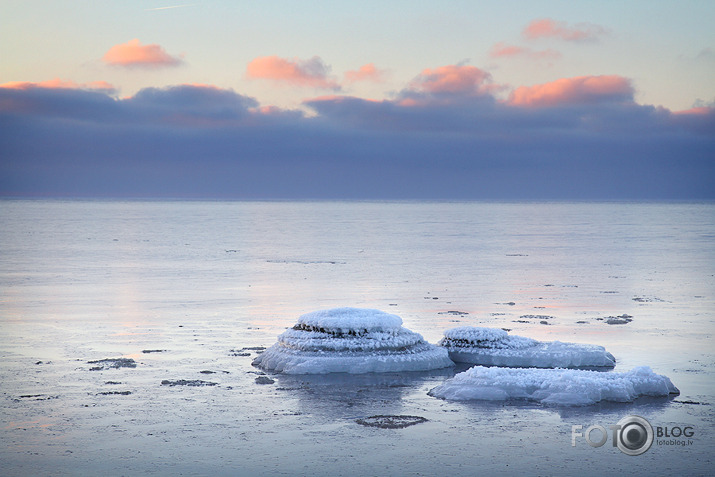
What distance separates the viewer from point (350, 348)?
19.3 meters

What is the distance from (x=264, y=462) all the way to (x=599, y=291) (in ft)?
83.1

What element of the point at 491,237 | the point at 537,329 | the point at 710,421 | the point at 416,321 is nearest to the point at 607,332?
the point at 537,329

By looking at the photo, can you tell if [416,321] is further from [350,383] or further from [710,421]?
[710,421]

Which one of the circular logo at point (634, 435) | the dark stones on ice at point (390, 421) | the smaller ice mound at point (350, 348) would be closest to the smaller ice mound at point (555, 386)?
the circular logo at point (634, 435)

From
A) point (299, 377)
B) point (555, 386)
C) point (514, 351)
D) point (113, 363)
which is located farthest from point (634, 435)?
point (113, 363)

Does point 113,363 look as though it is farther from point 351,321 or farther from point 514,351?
point 514,351

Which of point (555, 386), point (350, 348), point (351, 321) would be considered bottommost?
point (555, 386)

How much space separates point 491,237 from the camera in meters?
80.9

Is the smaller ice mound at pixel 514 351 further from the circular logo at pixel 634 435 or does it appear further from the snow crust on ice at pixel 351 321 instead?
the circular logo at pixel 634 435

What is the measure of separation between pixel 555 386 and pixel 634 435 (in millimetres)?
2601

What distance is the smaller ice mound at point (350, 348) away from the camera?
1892cm

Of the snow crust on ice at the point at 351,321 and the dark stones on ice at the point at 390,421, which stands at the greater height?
the snow crust on ice at the point at 351,321

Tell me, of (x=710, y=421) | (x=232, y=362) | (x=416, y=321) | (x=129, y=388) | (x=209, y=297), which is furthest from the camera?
(x=209, y=297)

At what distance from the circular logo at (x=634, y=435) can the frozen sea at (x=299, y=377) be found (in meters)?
0.19
